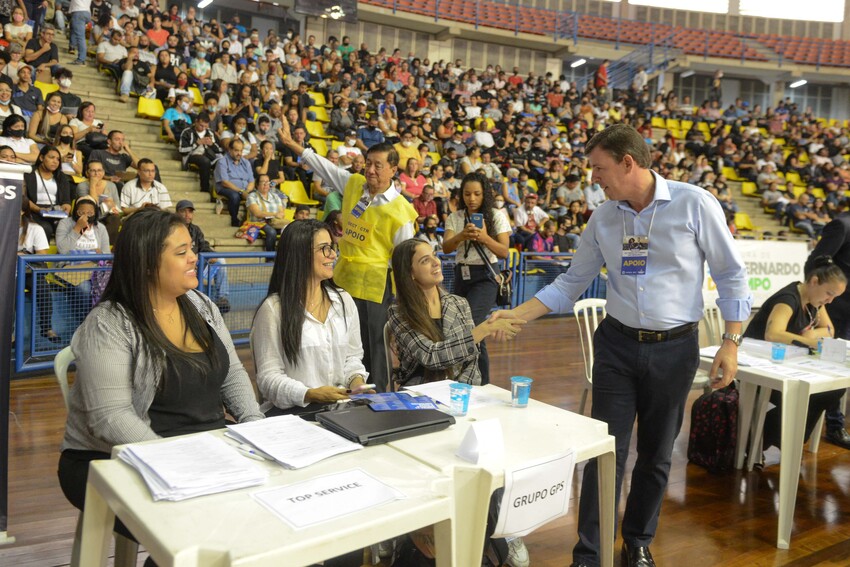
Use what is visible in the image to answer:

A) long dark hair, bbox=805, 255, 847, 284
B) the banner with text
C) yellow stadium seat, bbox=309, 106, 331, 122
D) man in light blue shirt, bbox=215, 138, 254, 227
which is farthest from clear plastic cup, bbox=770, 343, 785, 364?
yellow stadium seat, bbox=309, 106, 331, 122

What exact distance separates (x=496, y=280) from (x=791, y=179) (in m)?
13.5

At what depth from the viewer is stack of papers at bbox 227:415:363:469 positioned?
4.63 feet

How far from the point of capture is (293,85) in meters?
10.3

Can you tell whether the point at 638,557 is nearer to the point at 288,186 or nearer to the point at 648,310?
the point at 648,310

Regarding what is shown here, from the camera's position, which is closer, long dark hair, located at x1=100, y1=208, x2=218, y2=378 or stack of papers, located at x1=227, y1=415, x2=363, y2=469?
stack of papers, located at x1=227, y1=415, x2=363, y2=469

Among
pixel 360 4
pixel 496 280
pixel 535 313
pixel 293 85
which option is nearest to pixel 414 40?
pixel 360 4

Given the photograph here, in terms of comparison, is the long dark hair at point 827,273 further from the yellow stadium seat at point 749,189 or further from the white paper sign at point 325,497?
the yellow stadium seat at point 749,189

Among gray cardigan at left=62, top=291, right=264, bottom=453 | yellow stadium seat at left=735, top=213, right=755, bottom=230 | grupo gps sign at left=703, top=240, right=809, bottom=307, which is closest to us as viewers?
gray cardigan at left=62, top=291, right=264, bottom=453

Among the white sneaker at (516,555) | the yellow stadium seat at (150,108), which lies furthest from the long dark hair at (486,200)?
the yellow stadium seat at (150,108)

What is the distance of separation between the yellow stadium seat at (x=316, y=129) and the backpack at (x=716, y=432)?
7324 mm

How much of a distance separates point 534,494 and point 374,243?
6.23 feet

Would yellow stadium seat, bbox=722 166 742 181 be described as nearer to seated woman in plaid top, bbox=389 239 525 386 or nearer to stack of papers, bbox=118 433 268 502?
seated woman in plaid top, bbox=389 239 525 386

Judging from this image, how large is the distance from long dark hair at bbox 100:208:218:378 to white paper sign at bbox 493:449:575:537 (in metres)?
0.89

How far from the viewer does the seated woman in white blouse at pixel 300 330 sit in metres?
2.17
